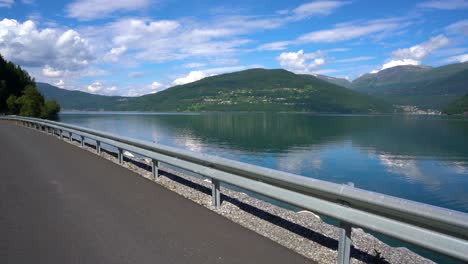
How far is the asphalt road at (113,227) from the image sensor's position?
477cm

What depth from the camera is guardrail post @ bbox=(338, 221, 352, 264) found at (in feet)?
14.6

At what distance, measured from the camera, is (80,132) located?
1764cm

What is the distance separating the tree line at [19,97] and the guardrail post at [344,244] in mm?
82804

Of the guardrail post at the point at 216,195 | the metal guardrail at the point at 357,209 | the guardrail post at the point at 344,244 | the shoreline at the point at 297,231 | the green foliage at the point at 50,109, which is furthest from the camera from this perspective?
the green foliage at the point at 50,109

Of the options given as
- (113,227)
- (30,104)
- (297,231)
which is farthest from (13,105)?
(297,231)

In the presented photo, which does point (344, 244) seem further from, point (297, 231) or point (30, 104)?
point (30, 104)

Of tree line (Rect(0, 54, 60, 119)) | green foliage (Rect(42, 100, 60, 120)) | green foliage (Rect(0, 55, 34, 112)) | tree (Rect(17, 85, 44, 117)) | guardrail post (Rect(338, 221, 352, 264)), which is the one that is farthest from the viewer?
green foliage (Rect(42, 100, 60, 120))

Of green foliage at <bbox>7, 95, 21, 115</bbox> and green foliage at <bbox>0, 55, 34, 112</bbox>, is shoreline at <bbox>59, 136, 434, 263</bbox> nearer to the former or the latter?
green foliage at <bbox>7, 95, 21, 115</bbox>

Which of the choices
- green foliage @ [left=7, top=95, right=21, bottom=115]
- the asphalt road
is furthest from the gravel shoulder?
green foliage @ [left=7, top=95, right=21, bottom=115]

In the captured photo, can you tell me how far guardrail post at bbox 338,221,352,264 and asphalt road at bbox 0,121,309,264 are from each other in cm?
55

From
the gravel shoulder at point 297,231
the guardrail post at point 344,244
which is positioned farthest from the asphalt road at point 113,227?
the guardrail post at point 344,244

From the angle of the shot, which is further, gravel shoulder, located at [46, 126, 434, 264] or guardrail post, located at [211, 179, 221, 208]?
guardrail post, located at [211, 179, 221, 208]

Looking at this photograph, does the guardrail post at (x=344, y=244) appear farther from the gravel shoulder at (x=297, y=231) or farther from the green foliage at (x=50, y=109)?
the green foliage at (x=50, y=109)

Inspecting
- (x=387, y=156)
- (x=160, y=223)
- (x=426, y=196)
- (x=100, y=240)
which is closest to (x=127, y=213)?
(x=160, y=223)
